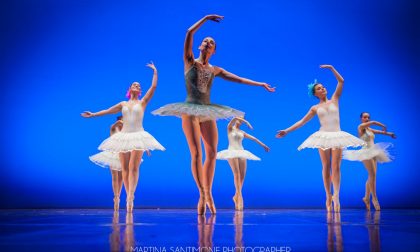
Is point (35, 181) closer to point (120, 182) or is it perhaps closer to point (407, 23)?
point (120, 182)

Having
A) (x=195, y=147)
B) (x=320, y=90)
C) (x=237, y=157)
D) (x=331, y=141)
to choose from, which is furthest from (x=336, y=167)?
(x=195, y=147)

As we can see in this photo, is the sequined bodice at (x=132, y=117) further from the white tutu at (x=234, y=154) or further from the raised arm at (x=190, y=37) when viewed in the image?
the raised arm at (x=190, y=37)

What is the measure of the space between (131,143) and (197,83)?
5.67 ft

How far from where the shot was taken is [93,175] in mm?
6488

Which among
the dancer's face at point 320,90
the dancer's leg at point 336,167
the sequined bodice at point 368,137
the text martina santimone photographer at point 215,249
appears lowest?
the text martina santimone photographer at point 215,249

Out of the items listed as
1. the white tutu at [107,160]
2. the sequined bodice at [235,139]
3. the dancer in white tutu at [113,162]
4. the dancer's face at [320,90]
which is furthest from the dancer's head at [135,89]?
the dancer's face at [320,90]

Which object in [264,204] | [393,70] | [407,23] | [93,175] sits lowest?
[264,204]

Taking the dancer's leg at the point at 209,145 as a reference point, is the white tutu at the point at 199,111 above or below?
above

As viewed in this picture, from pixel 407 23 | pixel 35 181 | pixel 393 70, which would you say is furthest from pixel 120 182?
pixel 407 23

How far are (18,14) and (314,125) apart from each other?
4.95m

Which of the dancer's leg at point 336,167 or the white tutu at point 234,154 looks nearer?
Result: the dancer's leg at point 336,167

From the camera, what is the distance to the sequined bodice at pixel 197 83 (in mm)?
3270

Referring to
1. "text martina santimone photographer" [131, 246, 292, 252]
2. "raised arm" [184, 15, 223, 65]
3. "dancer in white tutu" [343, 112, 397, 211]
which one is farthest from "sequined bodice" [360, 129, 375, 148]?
"text martina santimone photographer" [131, 246, 292, 252]

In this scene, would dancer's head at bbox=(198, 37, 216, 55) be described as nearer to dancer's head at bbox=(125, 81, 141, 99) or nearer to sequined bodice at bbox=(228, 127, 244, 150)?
dancer's head at bbox=(125, 81, 141, 99)
